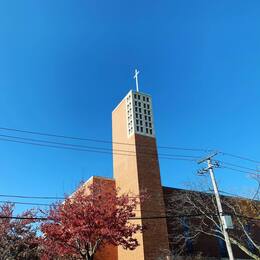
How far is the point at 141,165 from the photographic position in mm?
29891

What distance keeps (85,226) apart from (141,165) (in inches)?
395

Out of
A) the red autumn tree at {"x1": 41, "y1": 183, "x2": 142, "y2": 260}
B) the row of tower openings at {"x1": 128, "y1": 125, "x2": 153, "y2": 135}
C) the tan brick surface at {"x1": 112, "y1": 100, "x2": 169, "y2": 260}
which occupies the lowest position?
the red autumn tree at {"x1": 41, "y1": 183, "x2": 142, "y2": 260}

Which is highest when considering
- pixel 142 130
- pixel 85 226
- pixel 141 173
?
pixel 142 130

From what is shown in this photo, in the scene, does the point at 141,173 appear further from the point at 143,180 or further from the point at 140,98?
the point at 140,98

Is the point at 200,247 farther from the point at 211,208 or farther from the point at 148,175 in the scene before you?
the point at 148,175

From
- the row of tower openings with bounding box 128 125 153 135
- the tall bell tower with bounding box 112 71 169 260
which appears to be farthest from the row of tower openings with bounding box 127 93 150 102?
the row of tower openings with bounding box 128 125 153 135

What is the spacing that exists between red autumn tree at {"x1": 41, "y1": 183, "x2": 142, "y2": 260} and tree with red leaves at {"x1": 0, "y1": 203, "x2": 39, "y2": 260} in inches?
230

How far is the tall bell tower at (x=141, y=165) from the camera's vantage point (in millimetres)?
27375

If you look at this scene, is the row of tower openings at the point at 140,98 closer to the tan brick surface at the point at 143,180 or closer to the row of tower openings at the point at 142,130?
the tan brick surface at the point at 143,180

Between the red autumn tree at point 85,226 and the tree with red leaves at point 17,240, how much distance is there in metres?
5.84

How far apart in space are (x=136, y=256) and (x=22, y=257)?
8141 mm

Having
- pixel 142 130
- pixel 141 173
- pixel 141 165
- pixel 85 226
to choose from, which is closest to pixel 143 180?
pixel 141 173

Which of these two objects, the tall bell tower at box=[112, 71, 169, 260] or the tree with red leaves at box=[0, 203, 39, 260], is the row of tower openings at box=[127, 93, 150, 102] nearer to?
the tall bell tower at box=[112, 71, 169, 260]

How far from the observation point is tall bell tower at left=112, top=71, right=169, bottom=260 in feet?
89.8
